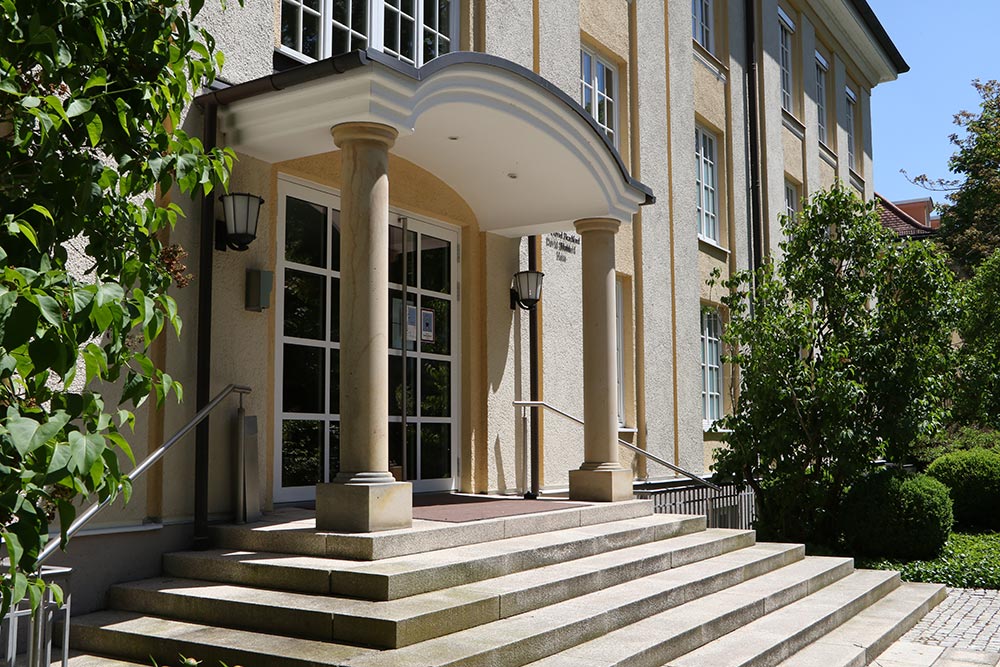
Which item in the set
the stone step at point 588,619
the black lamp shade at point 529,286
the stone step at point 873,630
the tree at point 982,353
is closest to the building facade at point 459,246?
the black lamp shade at point 529,286

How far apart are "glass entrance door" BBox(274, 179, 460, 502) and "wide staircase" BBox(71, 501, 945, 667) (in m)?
1.09

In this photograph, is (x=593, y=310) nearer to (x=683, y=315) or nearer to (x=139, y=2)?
(x=683, y=315)

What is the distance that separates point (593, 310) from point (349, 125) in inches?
156

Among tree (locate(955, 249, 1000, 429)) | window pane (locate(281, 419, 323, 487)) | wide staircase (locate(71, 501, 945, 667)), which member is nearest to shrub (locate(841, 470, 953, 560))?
wide staircase (locate(71, 501, 945, 667))

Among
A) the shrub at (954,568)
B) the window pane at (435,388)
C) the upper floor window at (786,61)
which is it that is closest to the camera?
the window pane at (435,388)

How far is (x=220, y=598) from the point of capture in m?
5.75

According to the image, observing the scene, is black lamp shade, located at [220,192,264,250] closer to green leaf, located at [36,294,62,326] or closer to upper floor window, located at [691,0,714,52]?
green leaf, located at [36,294,62,326]

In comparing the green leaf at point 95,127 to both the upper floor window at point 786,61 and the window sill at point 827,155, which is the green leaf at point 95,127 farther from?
the window sill at point 827,155

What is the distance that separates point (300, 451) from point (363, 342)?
1939 millimetres

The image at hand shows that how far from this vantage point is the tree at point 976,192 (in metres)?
26.3

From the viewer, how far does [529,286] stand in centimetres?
1029

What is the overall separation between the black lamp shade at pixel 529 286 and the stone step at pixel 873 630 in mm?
4392

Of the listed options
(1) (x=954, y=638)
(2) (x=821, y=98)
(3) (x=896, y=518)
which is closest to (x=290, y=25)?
(1) (x=954, y=638)

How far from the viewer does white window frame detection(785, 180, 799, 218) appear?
66.0ft
